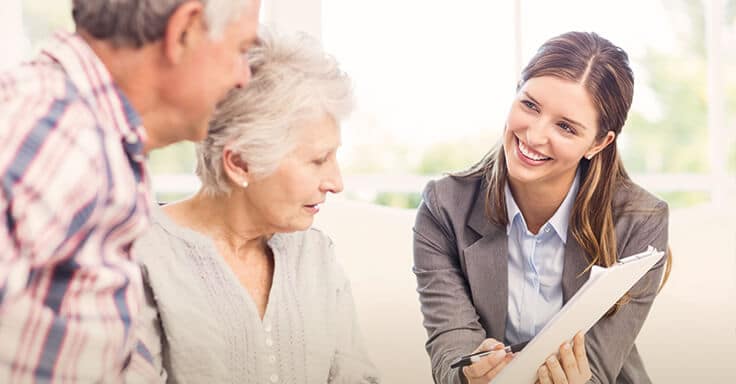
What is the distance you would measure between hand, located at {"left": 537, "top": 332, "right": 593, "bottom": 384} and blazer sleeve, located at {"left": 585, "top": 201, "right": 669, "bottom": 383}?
21 cm

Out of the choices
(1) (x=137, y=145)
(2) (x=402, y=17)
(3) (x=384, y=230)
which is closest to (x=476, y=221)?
(3) (x=384, y=230)

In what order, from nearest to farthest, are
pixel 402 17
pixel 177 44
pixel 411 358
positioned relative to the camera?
pixel 177 44, pixel 411 358, pixel 402 17

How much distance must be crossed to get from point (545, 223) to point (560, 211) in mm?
48

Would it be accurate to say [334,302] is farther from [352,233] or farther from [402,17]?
[402,17]

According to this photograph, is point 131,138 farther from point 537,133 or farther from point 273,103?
point 537,133

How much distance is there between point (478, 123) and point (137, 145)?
5022 millimetres

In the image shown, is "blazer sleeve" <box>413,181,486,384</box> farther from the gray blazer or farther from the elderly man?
the elderly man

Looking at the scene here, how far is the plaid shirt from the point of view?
91cm

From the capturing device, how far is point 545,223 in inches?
80.8

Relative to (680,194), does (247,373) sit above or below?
above

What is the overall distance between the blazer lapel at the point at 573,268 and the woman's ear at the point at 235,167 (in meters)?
0.81

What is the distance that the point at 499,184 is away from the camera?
2.05 metres

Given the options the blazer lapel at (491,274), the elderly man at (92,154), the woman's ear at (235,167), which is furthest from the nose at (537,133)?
the elderly man at (92,154)

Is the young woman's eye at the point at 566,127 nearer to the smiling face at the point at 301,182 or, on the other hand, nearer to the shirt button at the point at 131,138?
the smiling face at the point at 301,182
